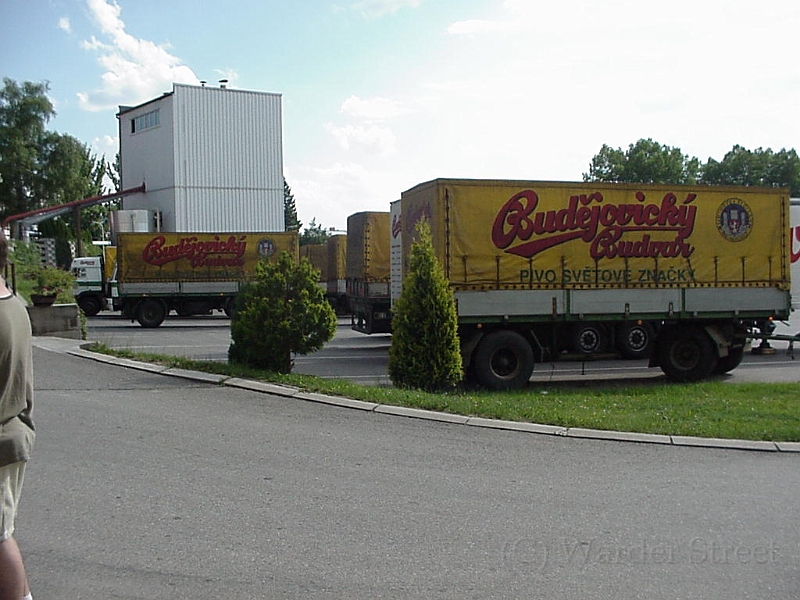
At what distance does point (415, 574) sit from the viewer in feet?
15.6

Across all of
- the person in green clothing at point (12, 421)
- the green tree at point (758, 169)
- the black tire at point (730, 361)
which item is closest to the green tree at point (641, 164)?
the green tree at point (758, 169)

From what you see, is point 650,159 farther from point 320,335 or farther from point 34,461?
point 34,461

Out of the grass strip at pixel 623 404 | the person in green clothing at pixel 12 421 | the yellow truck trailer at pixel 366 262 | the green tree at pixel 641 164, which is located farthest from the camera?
the green tree at pixel 641 164

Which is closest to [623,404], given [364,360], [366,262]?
[364,360]

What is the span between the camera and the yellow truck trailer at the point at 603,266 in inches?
524

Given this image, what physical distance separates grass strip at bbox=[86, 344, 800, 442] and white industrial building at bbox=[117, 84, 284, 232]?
33.5 metres

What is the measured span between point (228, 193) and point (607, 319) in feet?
117

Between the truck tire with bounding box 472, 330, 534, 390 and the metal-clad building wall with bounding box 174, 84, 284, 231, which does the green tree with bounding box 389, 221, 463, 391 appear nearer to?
the truck tire with bounding box 472, 330, 534, 390

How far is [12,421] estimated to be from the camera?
3660 millimetres

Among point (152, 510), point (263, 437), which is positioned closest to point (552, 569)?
point (152, 510)

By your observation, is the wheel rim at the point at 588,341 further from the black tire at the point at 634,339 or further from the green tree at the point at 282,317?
the green tree at the point at 282,317

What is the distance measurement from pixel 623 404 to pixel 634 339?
354cm

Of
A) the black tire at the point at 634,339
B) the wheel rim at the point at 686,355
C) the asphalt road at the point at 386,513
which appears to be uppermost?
the black tire at the point at 634,339

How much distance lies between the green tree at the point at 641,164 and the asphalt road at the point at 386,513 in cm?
6559
